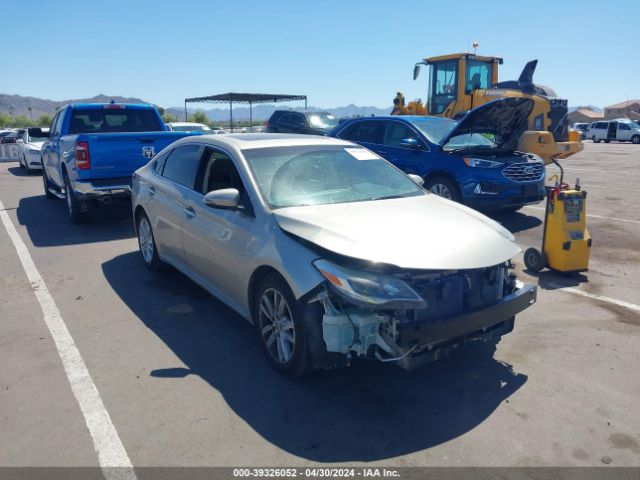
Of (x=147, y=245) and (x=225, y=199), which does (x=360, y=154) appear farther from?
(x=147, y=245)

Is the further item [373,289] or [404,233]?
[404,233]

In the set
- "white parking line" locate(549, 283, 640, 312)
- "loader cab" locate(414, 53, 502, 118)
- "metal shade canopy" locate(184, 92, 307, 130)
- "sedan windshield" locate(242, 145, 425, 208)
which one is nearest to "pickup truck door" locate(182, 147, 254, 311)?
"sedan windshield" locate(242, 145, 425, 208)

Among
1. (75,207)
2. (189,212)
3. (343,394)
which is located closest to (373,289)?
(343,394)

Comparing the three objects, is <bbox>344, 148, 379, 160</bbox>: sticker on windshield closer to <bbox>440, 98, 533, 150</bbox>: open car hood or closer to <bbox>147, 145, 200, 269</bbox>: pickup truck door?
<bbox>147, 145, 200, 269</bbox>: pickup truck door

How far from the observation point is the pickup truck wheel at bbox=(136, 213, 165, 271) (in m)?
6.07

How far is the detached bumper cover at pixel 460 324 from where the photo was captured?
3.23 metres

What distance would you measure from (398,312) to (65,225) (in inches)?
297

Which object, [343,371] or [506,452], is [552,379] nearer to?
[506,452]

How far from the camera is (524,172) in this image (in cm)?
871

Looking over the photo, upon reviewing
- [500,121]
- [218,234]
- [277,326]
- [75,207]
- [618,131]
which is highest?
[500,121]

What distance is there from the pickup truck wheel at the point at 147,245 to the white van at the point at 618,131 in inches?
1692

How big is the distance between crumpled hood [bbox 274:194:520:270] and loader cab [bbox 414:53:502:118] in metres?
11.5

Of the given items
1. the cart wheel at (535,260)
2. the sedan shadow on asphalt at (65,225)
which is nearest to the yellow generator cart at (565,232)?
the cart wheel at (535,260)

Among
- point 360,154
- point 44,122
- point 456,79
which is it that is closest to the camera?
point 360,154
